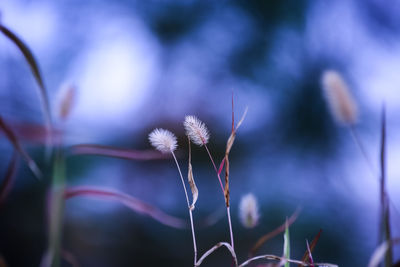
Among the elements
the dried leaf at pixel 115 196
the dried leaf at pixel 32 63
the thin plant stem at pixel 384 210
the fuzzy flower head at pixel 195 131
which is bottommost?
the thin plant stem at pixel 384 210

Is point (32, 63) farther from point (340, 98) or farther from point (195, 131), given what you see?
point (340, 98)

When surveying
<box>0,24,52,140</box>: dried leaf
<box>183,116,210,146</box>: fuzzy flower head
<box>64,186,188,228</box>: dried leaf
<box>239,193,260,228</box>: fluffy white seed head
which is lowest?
<box>239,193,260,228</box>: fluffy white seed head

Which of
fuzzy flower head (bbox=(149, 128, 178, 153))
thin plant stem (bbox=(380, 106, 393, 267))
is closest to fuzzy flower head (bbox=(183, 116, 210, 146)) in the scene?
fuzzy flower head (bbox=(149, 128, 178, 153))

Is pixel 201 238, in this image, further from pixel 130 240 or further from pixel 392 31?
pixel 392 31

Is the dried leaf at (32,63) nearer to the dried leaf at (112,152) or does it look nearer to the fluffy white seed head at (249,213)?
the dried leaf at (112,152)

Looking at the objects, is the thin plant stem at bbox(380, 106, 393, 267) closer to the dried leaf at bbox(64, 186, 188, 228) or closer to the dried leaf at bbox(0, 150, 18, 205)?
the dried leaf at bbox(64, 186, 188, 228)

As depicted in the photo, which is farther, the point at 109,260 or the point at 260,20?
the point at 260,20

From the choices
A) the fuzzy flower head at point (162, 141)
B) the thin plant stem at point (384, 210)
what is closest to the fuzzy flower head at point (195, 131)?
the fuzzy flower head at point (162, 141)

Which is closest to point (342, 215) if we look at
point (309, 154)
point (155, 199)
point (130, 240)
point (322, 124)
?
point (309, 154)
